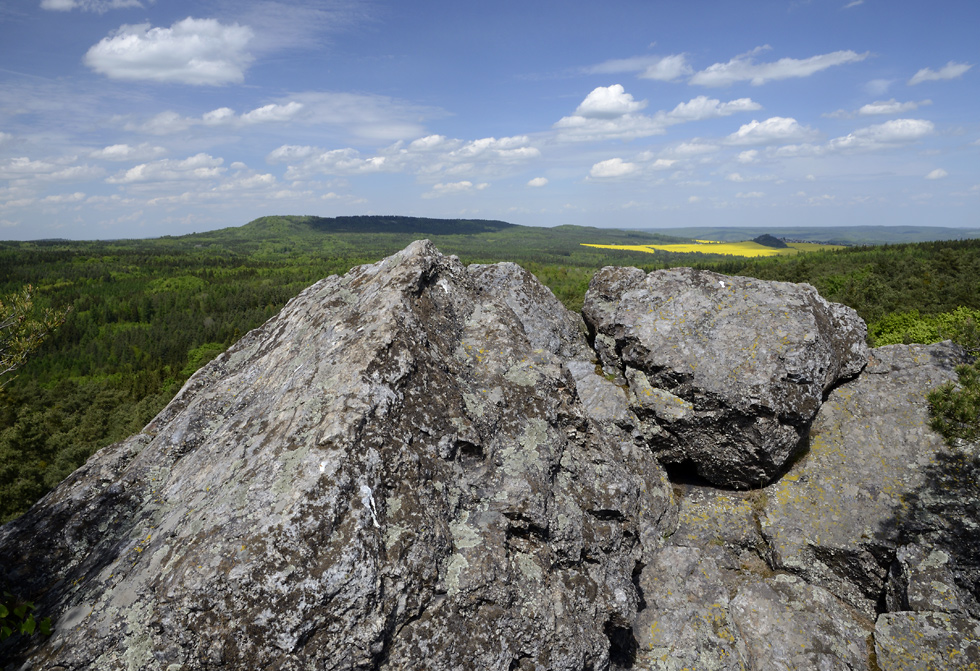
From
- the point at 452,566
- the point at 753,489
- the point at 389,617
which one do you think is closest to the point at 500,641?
the point at 452,566

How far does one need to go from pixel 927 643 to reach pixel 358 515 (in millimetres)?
10773

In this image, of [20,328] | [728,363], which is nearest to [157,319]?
[20,328]

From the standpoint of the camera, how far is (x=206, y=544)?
5617 millimetres

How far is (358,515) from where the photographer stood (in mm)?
5852

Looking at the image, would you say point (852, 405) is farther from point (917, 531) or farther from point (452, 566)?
point (452, 566)

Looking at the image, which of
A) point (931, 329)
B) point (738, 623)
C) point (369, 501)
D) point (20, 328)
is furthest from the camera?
point (931, 329)

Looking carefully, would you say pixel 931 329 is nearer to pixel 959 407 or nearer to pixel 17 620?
pixel 959 407

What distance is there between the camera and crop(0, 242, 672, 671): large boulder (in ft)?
17.5

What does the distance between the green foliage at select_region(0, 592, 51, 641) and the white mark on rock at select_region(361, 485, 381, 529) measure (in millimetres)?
3012

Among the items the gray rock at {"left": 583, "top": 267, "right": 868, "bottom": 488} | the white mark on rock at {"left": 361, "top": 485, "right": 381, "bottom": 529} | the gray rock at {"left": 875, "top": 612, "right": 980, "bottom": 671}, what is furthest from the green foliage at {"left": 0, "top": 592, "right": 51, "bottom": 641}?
the gray rock at {"left": 875, "top": 612, "right": 980, "bottom": 671}

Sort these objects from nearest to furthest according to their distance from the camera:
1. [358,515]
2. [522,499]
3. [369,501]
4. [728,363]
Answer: [358,515] < [369,501] < [522,499] < [728,363]

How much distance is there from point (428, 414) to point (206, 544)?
3149 mm

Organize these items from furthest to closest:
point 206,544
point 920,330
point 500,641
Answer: point 920,330 → point 500,641 → point 206,544

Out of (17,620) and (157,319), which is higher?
(17,620)
